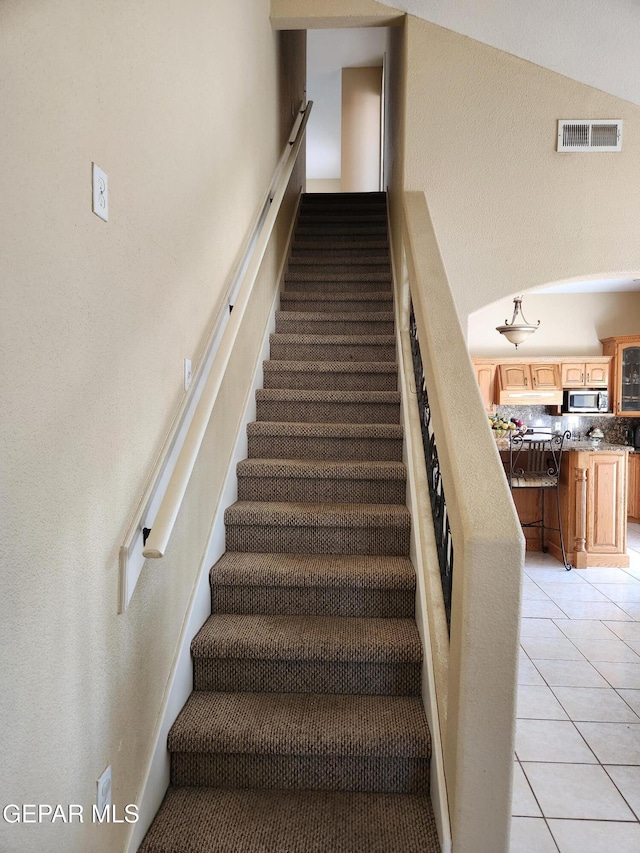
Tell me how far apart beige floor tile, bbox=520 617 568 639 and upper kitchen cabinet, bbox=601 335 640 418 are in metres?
5.60

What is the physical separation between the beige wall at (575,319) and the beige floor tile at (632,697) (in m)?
6.70

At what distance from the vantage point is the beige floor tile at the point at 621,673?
323 centimetres

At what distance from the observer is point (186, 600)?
207 cm

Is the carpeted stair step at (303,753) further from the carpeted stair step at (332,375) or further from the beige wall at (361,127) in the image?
the beige wall at (361,127)

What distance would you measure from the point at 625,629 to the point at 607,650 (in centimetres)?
46

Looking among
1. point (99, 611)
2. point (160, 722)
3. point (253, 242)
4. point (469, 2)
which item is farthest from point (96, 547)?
point (469, 2)

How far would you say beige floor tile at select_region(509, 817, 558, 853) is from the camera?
2.03 m

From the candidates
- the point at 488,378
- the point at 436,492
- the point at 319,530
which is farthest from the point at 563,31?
the point at 488,378

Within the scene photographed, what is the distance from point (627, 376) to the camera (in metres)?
8.74

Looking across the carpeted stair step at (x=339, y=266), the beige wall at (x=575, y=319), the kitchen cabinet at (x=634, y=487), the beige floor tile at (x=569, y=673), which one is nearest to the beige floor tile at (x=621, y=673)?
the beige floor tile at (x=569, y=673)

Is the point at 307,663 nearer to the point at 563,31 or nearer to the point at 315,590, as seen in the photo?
the point at 315,590

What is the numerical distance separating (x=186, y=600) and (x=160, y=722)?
15.9 inches

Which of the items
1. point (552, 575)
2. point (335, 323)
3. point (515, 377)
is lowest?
point (552, 575)
